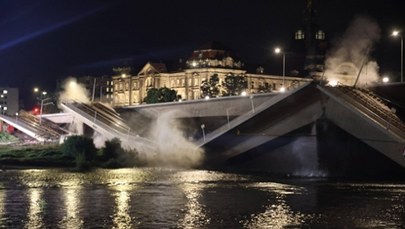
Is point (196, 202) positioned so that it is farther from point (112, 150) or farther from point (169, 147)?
point (112, 150)

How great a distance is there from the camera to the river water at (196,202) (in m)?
28.7

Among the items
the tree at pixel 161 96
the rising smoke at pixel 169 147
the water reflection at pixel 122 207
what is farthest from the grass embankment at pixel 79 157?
the tree at pixel 161 96

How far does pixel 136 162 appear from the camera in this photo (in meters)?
74.2

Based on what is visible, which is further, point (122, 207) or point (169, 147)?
point (169, 147)

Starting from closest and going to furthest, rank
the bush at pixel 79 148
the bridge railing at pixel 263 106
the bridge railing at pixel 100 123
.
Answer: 1. the bridge railing at pixel 263 106
2. the bush at pixel 79 148
3. the bridge railing at pixel 100 123

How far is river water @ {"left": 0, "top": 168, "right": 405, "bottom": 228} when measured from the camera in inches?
1129

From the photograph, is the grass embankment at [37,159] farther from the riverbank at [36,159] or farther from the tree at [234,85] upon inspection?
the tree at [234,85]

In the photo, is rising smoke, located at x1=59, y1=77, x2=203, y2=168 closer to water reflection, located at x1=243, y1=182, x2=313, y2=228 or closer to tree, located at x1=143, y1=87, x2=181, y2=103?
water reflection, located at x1=243, y1=182, x2=313, y2=228

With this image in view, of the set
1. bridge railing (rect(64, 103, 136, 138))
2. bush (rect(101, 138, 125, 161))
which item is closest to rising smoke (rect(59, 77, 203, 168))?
bush (rect(101, 138, 125, 161))

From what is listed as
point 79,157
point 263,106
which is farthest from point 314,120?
point 79,157

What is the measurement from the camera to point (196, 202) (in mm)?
36469

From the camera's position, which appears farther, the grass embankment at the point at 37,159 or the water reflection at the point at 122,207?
the grass embankment at the point at 37,159

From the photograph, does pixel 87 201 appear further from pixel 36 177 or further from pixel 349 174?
pixel 349 174

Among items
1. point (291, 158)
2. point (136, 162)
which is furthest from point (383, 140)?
point (136, 162)
